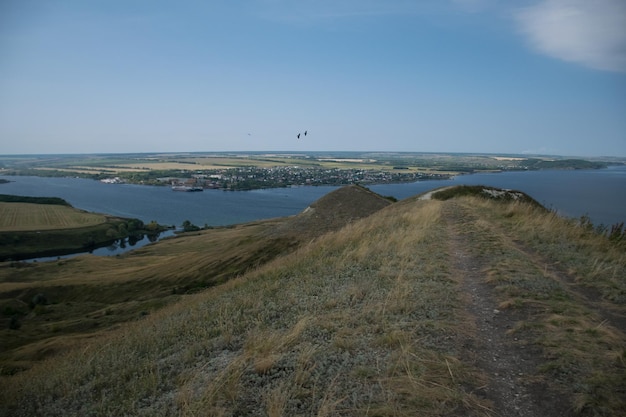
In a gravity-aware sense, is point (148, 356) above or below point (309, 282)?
below

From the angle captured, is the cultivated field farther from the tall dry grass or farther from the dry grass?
the dry grass

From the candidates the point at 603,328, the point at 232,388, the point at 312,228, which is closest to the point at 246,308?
the point at 232,388

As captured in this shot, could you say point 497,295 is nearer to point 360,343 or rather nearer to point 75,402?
point 360,343

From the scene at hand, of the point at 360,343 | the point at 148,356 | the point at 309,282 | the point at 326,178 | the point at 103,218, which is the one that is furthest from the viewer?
the point at 326,178

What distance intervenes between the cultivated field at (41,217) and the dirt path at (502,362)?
10571 centimetres

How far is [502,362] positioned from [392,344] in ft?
5.16

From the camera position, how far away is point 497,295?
7488 millimetres

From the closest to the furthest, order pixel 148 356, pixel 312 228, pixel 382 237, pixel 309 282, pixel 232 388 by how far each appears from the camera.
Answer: pixel 232 388 < pixel 148 356 < pixel 309 282 < pixel 382 237 < pixel 312 228

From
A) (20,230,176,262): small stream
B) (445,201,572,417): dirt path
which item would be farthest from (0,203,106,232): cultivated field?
(445,201,572,417): dirt path

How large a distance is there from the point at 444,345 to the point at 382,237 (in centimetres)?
866

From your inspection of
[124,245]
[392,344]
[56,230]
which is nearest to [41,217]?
[56,230]

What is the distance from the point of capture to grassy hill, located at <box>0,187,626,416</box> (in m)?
4.38

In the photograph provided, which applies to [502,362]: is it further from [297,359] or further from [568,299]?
[568,299]

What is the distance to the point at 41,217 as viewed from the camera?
94.2 m
